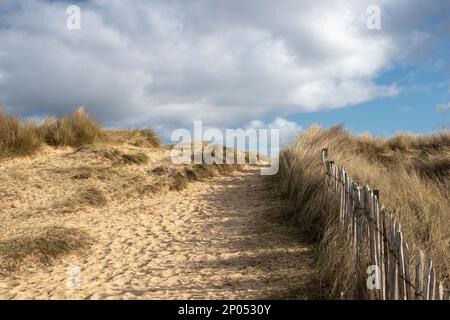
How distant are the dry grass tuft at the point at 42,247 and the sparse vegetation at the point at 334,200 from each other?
311 centimetres

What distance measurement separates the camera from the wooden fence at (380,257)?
3.24 meters

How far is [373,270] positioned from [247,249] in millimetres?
2533

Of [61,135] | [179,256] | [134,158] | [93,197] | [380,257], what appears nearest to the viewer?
[380,257]

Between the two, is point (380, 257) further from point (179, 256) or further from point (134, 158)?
point (134, 158)

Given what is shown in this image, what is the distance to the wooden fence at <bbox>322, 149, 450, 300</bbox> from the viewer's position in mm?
3244

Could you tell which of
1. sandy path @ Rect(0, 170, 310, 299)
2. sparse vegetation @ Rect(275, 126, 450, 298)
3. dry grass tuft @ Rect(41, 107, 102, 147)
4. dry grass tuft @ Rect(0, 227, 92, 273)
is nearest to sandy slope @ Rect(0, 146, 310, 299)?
sandy path @ Rect(0, 170, 310, 299)

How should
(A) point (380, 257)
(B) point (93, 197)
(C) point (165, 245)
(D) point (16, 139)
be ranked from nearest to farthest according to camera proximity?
(A) point (380, 257), (C) point (165, 245), (B) point (93, 197), (D) point (16, 139)

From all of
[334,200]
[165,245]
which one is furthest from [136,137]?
[334,200]

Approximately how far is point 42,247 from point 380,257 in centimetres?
432

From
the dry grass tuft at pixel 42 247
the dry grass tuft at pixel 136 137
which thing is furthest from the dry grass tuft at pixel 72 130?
the dry grass tuft at pixel 42 247

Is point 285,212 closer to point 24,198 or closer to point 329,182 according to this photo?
point 329,182

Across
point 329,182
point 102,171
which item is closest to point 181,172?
point 102,171

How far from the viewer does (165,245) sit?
271 inches

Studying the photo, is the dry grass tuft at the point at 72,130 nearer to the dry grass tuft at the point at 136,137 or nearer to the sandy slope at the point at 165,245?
the dry grass tuft at the point at 136,137
